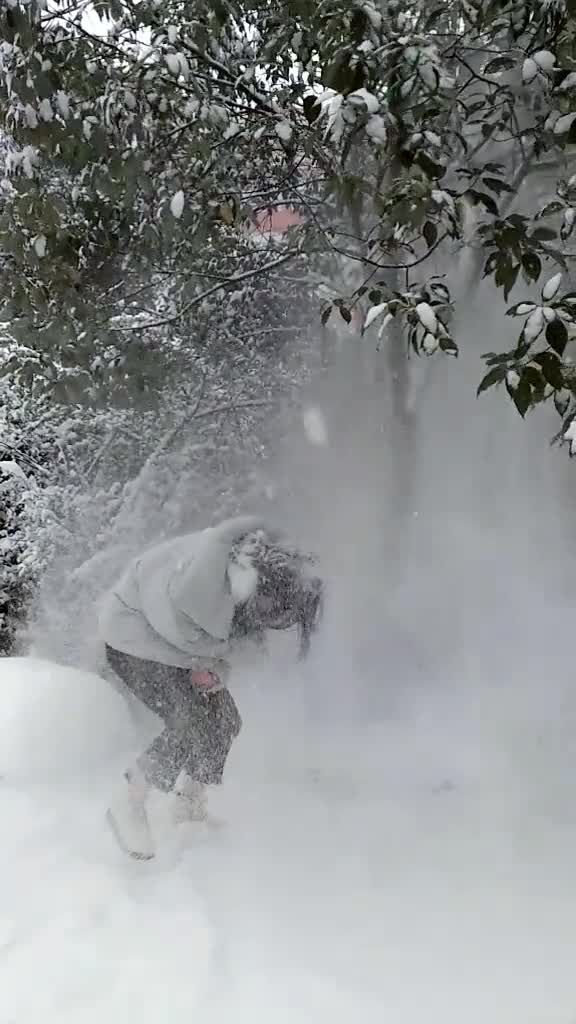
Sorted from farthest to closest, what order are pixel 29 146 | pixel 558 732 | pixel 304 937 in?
1. pixel 558 732
2. pixel 29 146
3. pixel 304 937

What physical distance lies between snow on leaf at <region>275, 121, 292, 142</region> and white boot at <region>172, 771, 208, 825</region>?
2.13 m

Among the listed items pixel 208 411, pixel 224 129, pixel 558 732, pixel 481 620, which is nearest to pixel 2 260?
pixel 224 129

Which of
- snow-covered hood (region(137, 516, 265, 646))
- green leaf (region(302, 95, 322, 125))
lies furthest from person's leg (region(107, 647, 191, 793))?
green leaf (region(302, 95, 322, 125))

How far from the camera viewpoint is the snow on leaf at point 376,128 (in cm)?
173

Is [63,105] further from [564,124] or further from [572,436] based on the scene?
[572,436]

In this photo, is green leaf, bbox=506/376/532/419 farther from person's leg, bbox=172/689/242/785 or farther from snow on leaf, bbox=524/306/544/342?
person's leg, bbox=172/689/242/785

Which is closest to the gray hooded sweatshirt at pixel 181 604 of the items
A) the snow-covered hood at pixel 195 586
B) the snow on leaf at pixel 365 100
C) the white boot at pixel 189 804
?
the snow-covered hood at pixel 195 586

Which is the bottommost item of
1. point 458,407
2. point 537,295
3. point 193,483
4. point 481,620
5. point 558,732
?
point 558,732

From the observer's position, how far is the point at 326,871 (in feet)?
7.44

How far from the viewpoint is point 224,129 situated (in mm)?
2668

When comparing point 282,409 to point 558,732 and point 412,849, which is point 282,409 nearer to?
point 558,732

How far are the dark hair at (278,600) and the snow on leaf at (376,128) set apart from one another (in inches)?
46.4

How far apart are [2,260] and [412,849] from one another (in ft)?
9.08

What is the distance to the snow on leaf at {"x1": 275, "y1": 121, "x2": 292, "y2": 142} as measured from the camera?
2.47 m
